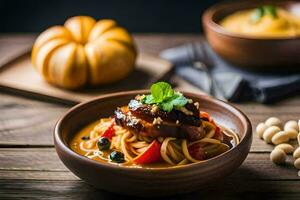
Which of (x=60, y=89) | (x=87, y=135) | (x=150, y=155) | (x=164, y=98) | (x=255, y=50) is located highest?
(x=164, y=98)

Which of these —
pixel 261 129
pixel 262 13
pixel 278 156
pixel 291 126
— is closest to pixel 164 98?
pixel 278 156

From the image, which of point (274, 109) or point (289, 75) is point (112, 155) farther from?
point (289, 75)

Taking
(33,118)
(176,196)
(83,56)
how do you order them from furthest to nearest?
(83,56)
(33,118)
(176,196)

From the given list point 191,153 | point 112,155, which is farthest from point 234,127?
point 112,155

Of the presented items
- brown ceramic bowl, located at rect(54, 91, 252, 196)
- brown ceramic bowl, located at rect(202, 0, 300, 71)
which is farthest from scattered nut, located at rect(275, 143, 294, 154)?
brown ceramic bowl, located at rect(202, 0, 300, 71)

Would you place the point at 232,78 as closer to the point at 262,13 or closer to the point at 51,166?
the point at 262,13

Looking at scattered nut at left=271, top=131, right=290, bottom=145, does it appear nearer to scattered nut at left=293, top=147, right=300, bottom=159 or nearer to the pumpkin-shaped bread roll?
scattered nut at left=293, top=147, right=300, bottom=159
